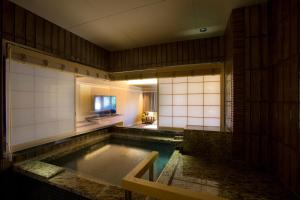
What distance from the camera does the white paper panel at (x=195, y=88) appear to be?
3.35m

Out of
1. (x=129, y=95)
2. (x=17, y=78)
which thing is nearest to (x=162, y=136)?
(x=17, y=78)

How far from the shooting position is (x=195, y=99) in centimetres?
339

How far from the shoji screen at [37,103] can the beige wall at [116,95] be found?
4.27 feet

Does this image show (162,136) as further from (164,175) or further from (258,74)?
(258,74)

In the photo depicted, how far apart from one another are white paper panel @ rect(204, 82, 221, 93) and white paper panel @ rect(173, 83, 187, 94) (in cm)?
49

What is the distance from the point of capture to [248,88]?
175cm

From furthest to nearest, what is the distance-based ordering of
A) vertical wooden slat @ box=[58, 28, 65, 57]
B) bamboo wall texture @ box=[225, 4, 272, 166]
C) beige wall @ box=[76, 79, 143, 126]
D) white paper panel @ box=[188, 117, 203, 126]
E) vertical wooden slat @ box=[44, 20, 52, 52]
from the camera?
beige wall @ box=[76, 79, 143, 126] → white paper panel @ box=[188, 117, 203, 126] → vertical wooden slat @ box=[58, 28, 65, 57] → vertical wooden slat @ box=[44, 20, 52, 52] → bamboo wall texture @ box=[225, 4, 272, 166]

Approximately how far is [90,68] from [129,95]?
4.31 metres

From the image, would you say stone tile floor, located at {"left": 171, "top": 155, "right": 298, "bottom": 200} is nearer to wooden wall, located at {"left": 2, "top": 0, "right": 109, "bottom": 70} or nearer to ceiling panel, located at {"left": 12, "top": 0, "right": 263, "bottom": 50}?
ceiling panel, located at {"left": 12, "top": 0, "right": 263, "bottom": 50}

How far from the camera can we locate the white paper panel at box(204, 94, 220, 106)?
10.4 ft

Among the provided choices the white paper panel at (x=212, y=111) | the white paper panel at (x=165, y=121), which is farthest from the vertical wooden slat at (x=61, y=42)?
the white paper panel at (x=212, y=111)

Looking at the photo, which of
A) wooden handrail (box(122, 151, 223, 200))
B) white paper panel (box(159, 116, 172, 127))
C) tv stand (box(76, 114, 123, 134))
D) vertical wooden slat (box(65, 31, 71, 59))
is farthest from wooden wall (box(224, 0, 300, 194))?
tv stand (box(76, 114, 123, 134))

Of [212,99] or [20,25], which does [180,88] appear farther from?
[20,25]

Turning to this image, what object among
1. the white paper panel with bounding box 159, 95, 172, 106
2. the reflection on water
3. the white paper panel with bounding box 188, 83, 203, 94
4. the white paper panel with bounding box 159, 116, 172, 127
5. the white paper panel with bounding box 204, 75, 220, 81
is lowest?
the reflection on water
